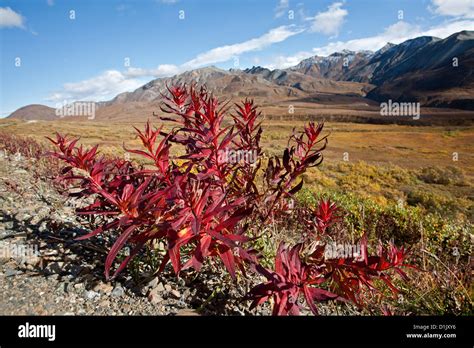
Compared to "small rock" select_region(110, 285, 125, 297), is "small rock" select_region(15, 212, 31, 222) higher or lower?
higher

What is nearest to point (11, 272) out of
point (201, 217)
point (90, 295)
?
point (90, 295)

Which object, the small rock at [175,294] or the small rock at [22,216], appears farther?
the small rock at [22,216]

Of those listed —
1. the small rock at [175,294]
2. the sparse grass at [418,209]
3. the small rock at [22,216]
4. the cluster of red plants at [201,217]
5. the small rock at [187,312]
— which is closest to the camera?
the cluster of red plants at [201,217]

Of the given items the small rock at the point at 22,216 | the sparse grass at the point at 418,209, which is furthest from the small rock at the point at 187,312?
the small rock at the point at 22,216

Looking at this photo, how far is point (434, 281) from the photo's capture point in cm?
290

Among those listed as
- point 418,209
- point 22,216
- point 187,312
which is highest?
point 22,216

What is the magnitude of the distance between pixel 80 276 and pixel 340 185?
1438cm

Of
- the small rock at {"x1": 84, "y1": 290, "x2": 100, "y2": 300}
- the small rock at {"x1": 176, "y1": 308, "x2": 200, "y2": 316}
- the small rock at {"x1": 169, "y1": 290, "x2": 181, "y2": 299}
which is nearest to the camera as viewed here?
the small rock at {"x1": 176, "y1": 308, "x2": 200, "y2": 316}

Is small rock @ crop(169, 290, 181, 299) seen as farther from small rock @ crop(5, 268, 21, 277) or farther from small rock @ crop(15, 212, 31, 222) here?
small rock @ crop(15, 212, 31, 222)

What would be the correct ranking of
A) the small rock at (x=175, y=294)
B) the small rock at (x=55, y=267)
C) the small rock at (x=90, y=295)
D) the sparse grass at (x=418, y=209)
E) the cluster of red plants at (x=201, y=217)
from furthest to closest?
the sparse grass at (x=418, y=209), the small rock at (x=55, y=267), the small rock at (x=175, y=294), the small rock at (x=90, y=295), the cluster of red plants at (x=201, y=217)

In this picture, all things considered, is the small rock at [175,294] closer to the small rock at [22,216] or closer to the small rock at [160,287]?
the small rock at [160,287]

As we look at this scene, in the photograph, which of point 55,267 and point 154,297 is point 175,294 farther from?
point 55,267

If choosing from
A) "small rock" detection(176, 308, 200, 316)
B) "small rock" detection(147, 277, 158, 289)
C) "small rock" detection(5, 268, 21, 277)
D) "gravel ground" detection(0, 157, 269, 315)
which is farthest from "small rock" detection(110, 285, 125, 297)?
"small rock" detection(5, 268, 21, 277)
